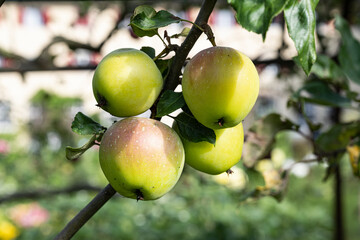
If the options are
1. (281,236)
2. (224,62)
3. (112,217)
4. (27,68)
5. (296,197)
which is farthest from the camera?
(296,197)

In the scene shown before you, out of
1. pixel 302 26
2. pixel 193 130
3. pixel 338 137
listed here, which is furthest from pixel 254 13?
pixel 338 137

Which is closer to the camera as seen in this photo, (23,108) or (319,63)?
(319,63)

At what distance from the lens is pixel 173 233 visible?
74.2 inches

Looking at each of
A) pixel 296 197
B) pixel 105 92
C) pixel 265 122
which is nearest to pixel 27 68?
pixel 265 122

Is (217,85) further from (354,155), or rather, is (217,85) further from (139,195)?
(354,155)

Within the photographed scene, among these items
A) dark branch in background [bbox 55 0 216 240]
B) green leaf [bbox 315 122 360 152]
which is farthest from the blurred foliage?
dark branch in background [bbox 55 0 216 240]

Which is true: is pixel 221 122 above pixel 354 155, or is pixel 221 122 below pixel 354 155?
above

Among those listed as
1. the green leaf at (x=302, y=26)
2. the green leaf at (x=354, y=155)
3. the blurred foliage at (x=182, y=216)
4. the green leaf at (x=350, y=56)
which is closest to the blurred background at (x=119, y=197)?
the blurred foliage at (x=182, y=216)

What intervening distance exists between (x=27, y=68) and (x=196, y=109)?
48.7 inches

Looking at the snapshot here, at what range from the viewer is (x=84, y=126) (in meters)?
0.40

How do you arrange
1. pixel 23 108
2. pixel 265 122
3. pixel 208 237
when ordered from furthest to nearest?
pixel 23 108
pixel 208 237
pixel 265 122

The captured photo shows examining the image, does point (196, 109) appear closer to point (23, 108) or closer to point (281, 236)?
point (281, 236)

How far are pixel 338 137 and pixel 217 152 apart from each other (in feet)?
1.61

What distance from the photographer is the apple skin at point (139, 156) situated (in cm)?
38
